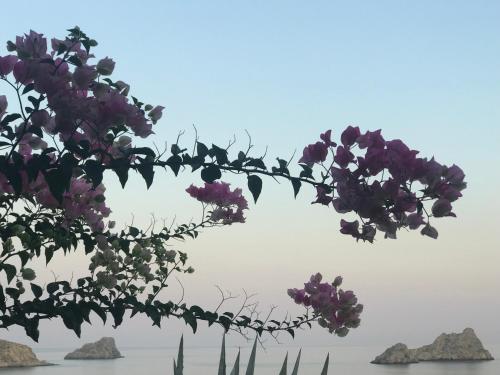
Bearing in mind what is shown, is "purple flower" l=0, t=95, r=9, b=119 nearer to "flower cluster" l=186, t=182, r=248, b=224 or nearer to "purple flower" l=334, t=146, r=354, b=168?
"purple flower" l=334, t=146, r=354, b=168

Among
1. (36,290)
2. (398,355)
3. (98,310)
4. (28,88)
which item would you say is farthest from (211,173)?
(398,355)

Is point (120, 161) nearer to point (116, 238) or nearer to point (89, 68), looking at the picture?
point (89, 68)

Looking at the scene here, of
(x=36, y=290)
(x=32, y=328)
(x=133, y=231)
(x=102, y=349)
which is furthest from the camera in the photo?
(x=102, y=349)

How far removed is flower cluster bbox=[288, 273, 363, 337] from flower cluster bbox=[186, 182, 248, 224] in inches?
31.4

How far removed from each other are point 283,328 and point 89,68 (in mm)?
2607

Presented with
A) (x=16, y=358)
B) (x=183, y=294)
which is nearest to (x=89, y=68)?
(x=183, y=294)

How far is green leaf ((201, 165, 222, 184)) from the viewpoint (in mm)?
2878

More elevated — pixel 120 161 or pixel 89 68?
pixel 89 68

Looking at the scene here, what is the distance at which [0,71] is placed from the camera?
2947 millimetres

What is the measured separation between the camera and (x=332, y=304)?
5.02m

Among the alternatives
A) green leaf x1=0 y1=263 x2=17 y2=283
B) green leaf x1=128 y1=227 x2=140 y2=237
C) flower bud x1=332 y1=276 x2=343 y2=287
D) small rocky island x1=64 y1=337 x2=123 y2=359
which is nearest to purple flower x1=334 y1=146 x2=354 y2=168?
green leaf x1=0 y1=263 x2=17 y2=283

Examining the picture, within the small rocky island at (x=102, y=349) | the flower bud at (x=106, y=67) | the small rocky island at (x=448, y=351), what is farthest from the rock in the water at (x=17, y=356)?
the flower bud at (x=106, y=67)

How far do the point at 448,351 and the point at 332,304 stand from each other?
55129mm

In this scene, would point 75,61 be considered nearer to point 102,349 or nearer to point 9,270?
point 9,270
